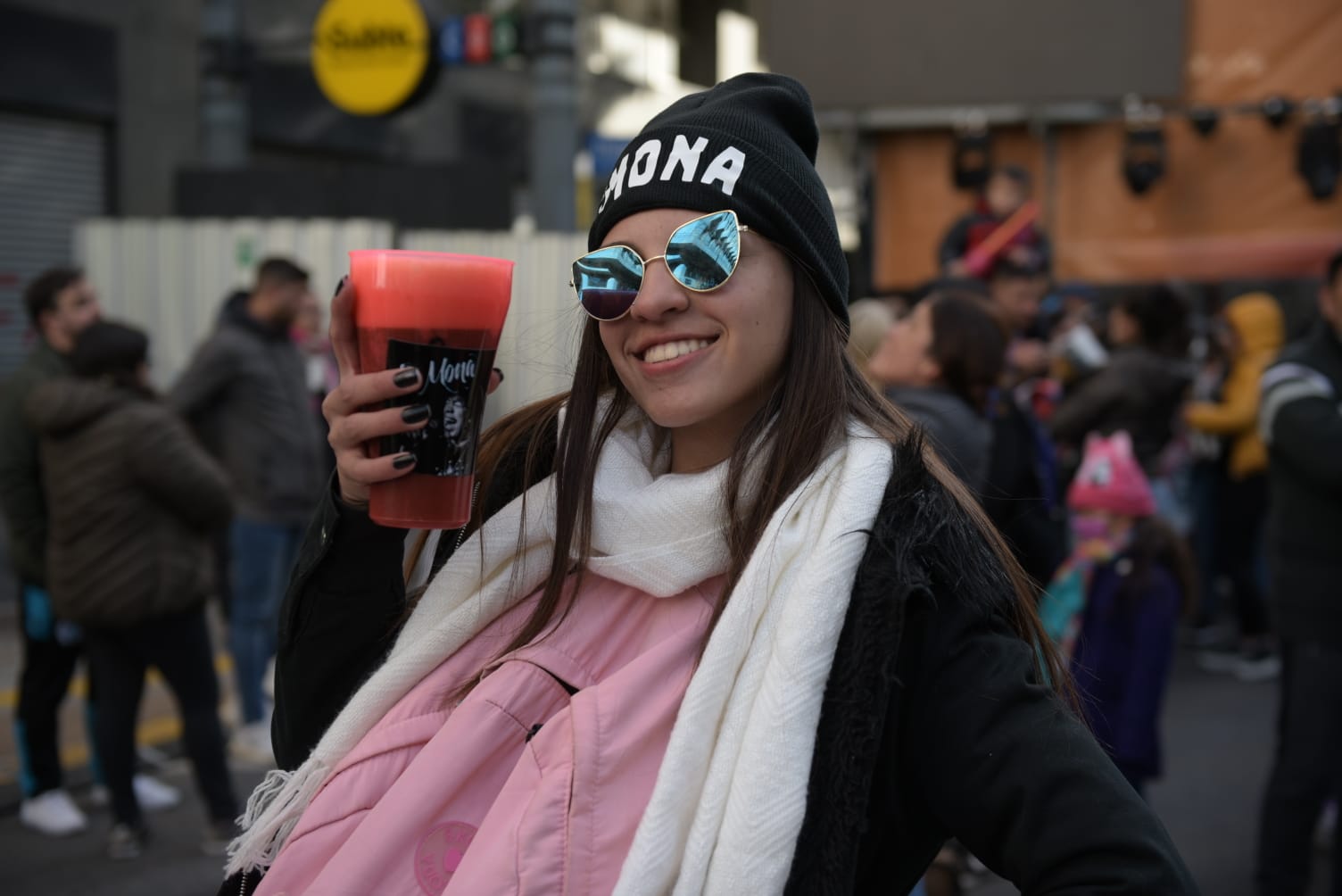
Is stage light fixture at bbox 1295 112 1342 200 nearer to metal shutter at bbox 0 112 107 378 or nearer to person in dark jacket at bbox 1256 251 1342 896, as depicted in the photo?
person in dark jacket at bbox 1256 251 1342 896

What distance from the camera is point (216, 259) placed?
9750 mm

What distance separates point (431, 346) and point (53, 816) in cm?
→ 446

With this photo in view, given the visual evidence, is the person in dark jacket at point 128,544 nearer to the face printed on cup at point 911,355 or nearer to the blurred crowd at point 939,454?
the blurred crowd at point 939,454

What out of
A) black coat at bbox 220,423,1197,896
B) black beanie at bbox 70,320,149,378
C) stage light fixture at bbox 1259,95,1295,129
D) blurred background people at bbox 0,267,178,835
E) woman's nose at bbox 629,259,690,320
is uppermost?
stage light fixture at bbox 1259,95,1295,129

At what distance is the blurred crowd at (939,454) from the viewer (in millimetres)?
4055

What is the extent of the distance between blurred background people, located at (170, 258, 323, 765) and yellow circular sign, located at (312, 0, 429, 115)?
3857mm

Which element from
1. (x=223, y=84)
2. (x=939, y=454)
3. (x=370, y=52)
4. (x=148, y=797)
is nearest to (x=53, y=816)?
(x=148, y=797)

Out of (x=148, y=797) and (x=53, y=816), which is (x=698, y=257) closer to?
(x=53, y=816)

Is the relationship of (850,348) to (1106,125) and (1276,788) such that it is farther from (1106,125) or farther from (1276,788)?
(1106,125)

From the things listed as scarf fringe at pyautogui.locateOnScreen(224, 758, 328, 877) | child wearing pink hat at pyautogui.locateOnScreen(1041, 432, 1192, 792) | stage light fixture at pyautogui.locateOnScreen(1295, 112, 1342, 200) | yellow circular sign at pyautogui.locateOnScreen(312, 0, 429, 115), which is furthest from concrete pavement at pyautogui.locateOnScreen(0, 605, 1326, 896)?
stage light fixture at pyautogui.locateOnScreen(1295, 112, 1342, 200)

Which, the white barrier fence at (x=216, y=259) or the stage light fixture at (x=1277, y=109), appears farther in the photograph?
the stage light fixture at (x=1277, y=109)

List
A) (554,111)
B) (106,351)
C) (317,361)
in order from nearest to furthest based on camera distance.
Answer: (106,351) → (317,361) → (554,111)

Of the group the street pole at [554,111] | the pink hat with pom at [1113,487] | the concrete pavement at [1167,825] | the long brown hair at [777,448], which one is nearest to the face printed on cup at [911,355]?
the pink hat with pom at [1113,487]

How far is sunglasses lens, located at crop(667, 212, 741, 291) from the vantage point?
158 centimetres
